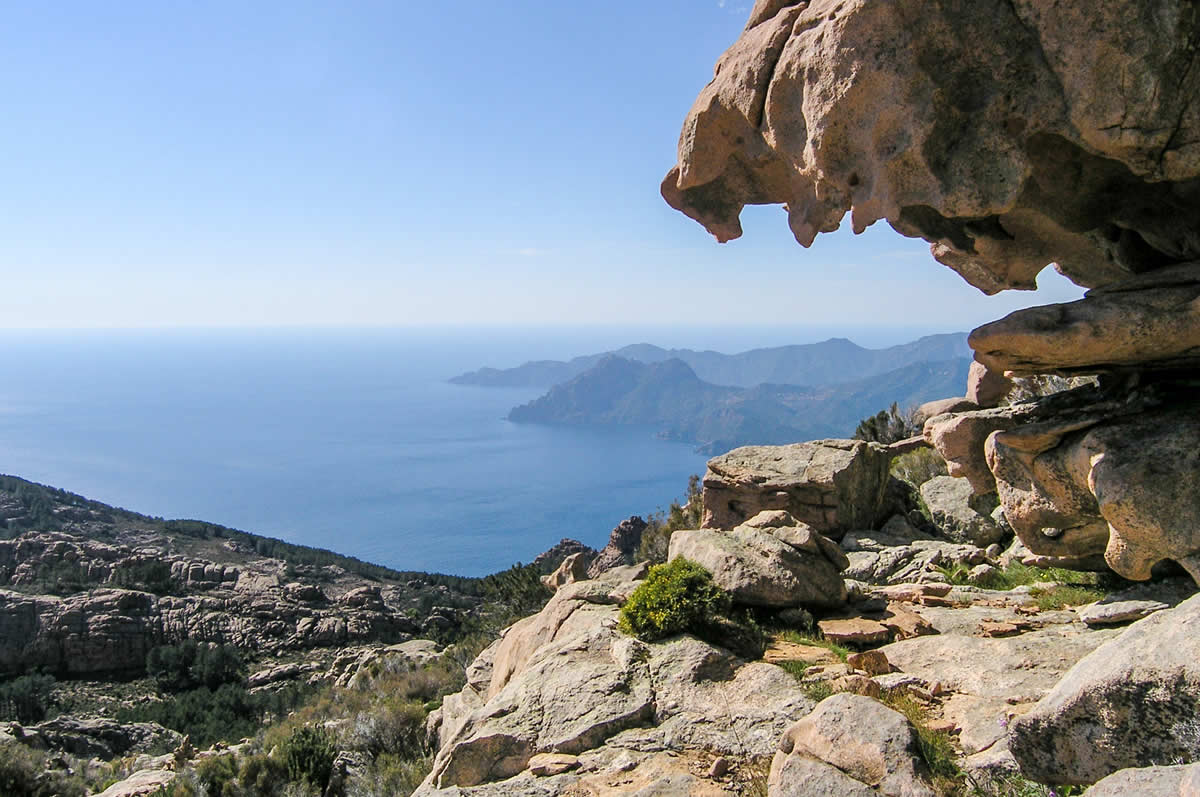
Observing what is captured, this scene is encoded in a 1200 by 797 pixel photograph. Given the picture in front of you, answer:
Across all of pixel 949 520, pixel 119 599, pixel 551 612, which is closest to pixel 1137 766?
pixel 551 612

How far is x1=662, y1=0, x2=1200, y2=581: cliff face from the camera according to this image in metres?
8.46

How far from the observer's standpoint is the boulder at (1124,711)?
5531 mm

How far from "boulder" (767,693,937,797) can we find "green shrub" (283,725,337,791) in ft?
46.3

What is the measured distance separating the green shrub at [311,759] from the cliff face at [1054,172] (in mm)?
16244

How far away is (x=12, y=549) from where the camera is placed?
63.1 meters

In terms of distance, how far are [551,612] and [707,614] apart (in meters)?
4.10

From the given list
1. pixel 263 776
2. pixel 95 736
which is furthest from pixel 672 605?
pixel 95 736

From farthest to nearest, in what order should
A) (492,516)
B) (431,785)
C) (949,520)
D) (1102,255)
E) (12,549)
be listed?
1. (492,516)
2. (12,549)
3. (949,520)
4. (1102,255)
5. (431,785)

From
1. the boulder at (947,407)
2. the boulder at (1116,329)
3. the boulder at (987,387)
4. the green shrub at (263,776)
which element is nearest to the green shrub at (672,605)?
the boulder at (1116,329)

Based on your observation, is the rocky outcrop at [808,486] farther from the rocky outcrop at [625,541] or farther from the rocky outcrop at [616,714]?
the rocky outcrop at [625,541]

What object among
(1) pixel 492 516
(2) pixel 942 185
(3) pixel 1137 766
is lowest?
(1) pixel 492 516

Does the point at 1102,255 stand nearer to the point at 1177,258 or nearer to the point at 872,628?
the point at 1177,258

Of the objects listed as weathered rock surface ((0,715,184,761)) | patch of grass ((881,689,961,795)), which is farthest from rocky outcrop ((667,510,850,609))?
weathered rock surface ((0,715,184,761))

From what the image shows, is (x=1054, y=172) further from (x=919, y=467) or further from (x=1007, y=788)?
(x=919, y=467)
